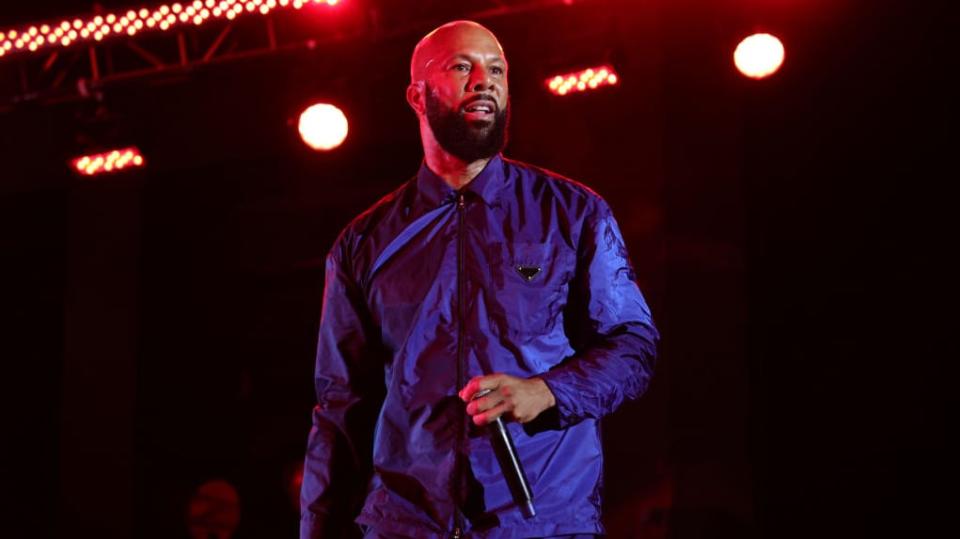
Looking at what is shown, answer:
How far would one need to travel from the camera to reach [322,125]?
634 cm

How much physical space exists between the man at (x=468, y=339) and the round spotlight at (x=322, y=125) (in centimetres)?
367

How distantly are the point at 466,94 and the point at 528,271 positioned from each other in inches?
21.4

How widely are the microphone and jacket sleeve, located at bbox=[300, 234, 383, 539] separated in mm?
569

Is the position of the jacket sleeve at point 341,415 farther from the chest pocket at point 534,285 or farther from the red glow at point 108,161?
the red glow at point 108,161

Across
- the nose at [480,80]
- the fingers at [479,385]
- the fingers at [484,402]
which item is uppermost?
the nose at [480,80]

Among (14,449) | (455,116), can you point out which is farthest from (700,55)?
(14,449)

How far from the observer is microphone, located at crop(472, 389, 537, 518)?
6.50 feet

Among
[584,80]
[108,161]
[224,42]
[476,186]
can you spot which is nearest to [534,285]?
[476,186]

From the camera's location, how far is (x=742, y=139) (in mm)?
6109

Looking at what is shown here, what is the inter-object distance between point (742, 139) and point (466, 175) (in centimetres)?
382

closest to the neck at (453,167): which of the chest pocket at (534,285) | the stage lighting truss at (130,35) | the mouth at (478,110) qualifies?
the mouth at (478,110)

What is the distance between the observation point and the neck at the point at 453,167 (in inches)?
104

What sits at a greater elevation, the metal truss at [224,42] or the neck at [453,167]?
the metal truss at [224,42]

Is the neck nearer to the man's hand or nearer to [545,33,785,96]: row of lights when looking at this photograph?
the man's hand
